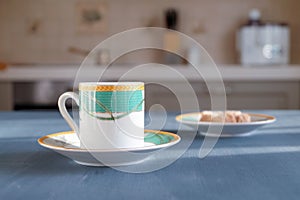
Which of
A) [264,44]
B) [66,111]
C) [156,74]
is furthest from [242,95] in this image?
[66,111]

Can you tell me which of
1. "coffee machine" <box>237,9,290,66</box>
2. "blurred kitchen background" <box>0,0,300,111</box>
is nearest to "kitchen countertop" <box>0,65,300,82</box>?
"coffee machine" <box>237,9,290,66</box>

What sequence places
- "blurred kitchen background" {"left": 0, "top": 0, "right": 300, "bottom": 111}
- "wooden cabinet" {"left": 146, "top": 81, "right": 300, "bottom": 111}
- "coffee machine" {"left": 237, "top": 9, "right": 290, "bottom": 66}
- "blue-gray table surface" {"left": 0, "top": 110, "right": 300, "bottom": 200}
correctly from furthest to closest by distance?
"blurred kitchen background" {"left": 0, "top": 0, "right": 300, "bottom": 111}
"coffee machine" {"left": 237, "top": 9, "right": 290, "bottom": 66}
"wooden cabinet" {"left": 146, "top": 81, "right": 300, "bottom": 111}
"blue-gray table surface" {"left": 0, "top": 110, "right": 300, "bottom": 200}

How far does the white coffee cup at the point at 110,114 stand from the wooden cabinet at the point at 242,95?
2204 mm

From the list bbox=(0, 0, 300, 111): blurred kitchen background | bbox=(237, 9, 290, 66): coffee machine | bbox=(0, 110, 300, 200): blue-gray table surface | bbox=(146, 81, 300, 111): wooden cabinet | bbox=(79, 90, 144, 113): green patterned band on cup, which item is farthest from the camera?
bbox=(0, 0, 300, 111): blurred kitchen background

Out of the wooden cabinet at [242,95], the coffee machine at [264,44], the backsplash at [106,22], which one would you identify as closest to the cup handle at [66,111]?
the wooden cabinet at [242,95]

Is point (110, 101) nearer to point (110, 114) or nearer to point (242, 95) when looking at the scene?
point (110, 114)

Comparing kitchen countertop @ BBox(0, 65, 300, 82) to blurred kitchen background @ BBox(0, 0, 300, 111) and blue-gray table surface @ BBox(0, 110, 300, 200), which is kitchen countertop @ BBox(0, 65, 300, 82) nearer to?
blurred kitchen background @ BBox(0, 0, 300, 111)

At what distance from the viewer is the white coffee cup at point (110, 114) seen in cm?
67

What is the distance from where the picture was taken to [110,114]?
2.22 feet

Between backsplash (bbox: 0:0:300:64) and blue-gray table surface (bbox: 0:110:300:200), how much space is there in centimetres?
261

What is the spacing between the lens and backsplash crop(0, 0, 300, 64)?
3.42m

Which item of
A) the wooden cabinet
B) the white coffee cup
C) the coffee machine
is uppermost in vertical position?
the coffee machine

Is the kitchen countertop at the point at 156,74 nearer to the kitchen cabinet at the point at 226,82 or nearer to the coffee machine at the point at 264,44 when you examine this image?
the kitchen cabinet at the point at 226,82

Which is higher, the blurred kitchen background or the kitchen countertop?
the blurred kitchen background
